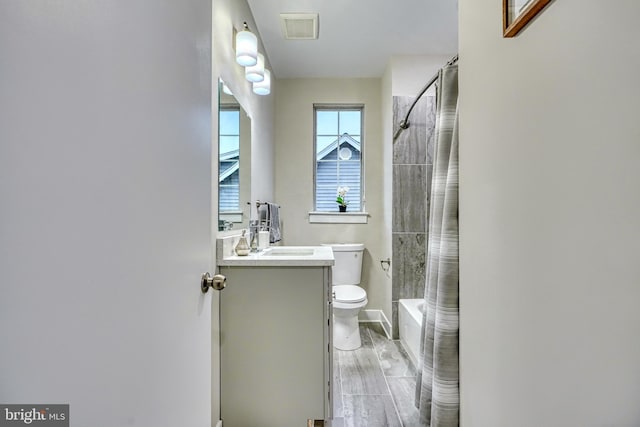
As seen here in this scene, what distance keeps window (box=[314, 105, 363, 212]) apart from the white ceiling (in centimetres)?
41

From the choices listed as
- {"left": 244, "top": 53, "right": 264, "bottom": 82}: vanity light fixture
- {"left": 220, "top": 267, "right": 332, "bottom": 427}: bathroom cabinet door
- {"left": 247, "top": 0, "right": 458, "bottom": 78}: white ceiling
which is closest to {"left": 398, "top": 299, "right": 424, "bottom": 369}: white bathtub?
{"left": 220, "top": 267, "right": 332, "bottom": 427}: bathroom cabinet door

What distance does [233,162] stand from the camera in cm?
184

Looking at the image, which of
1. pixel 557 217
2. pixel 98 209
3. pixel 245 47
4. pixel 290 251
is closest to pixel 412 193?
pixel 290 251

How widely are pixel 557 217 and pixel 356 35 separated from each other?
2.35 metres

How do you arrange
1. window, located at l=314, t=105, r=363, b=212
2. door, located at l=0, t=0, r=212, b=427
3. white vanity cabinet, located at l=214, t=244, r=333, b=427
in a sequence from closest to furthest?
door, located at l=0, t=0, r=212, b=427, white vanity cabinet, located at l=214, t=244, r=333, b=427, window, located at l=314, t=105, r=363, b=212

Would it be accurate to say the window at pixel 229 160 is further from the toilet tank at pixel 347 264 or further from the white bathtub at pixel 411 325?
the white bathtub at pixel 411 325

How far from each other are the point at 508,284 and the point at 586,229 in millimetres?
347

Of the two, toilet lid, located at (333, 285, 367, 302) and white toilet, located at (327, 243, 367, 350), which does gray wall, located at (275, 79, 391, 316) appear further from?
toilet lid, located at (333, 285, 367, 302)

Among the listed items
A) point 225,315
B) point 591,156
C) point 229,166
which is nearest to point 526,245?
point 591,156

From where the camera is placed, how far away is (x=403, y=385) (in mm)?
2037

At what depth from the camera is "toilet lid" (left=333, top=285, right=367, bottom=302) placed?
2525 millimetres

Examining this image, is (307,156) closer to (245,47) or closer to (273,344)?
(245,47)

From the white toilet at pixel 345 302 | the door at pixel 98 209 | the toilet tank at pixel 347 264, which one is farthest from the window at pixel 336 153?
the door at pixel 98 209

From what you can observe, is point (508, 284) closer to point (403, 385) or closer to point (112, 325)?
point (112, 325)
